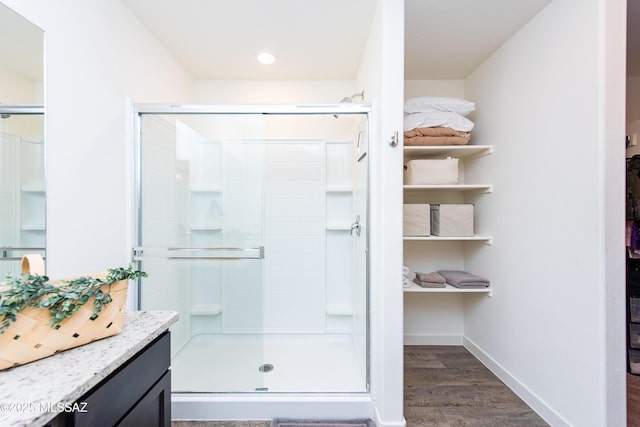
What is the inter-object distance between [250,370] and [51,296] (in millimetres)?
1342

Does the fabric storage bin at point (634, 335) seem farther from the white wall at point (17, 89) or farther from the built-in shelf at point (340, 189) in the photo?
the white wall at point (17, 89)

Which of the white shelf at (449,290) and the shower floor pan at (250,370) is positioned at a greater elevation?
the white shelf at (449,290)

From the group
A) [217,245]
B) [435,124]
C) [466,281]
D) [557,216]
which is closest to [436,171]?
[435,124]

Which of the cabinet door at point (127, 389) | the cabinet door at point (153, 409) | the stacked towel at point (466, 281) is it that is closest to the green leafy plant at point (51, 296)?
the cabinet door at point (127, 389)

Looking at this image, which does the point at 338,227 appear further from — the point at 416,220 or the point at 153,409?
the point at 153,409

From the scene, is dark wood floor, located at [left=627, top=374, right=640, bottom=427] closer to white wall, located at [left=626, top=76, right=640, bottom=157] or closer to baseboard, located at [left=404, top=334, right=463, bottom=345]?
baseboard, located at [left=404, top=334, right=463, bottom=345]

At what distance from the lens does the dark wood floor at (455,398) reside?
1.57m

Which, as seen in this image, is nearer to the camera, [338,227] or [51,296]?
[51,296]

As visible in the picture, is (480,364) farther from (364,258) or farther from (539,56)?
(539,56)

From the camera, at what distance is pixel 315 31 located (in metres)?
1.83

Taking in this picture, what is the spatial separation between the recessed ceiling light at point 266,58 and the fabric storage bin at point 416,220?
64.0 inches

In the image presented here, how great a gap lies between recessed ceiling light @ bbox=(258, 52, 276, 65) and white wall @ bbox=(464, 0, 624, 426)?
1768mm

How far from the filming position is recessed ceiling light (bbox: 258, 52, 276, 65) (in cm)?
211

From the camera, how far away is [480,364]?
2154 mm
